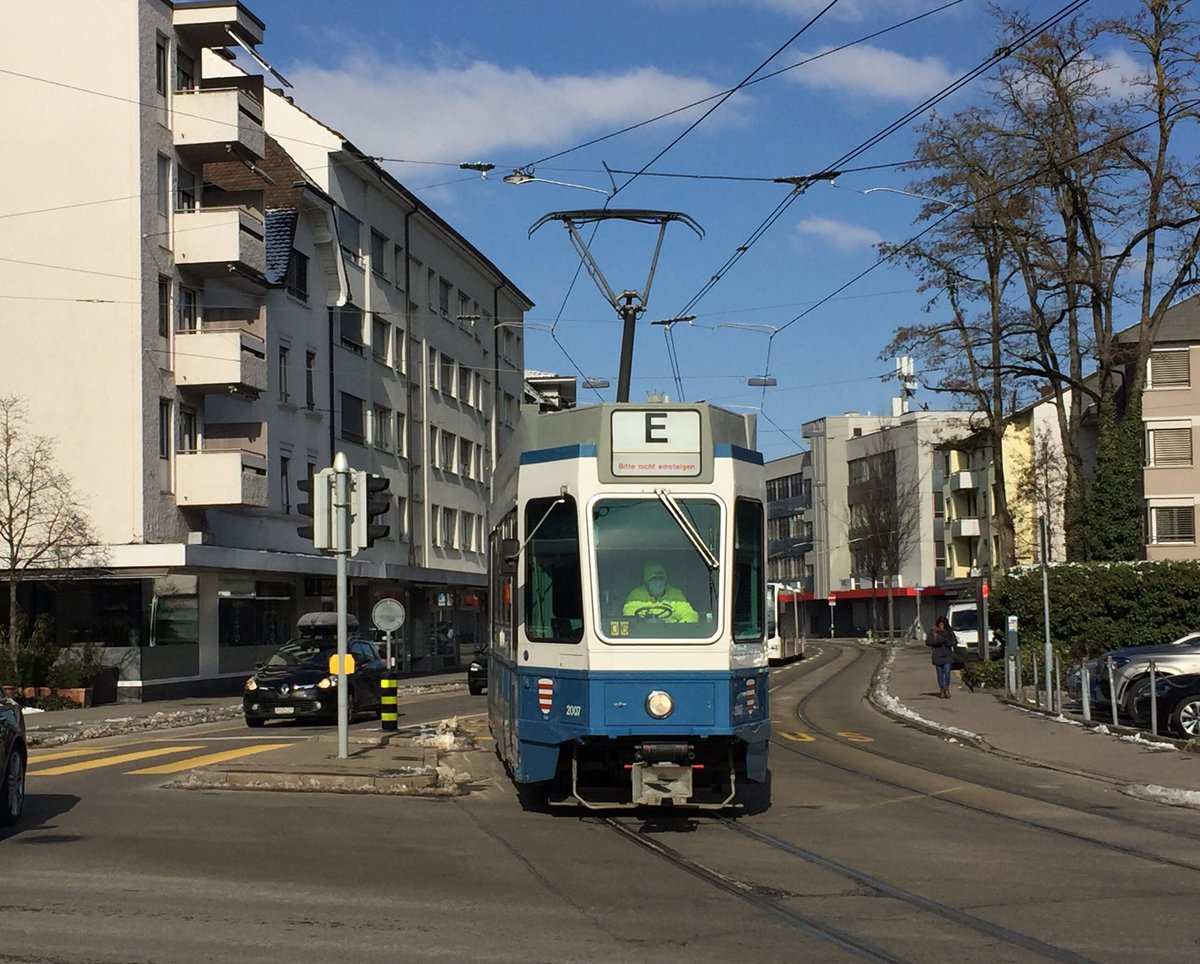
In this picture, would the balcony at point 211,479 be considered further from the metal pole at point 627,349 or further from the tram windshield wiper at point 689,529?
the tram windshield wiper at point 689,529

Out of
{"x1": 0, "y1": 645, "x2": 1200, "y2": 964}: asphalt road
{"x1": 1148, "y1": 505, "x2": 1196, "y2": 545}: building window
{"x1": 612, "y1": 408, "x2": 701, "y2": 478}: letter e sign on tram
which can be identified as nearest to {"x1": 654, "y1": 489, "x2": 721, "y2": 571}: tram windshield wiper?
{"x1": 612, "y1": 408, "x2": 701, "y2": 478}: letter e sign on tram

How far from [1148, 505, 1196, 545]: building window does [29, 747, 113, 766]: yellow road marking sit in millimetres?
51137

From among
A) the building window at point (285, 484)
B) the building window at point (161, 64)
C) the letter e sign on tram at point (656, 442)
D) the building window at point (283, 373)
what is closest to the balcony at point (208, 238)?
the building window at point (161, 64)

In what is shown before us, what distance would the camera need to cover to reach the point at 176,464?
39.9 m

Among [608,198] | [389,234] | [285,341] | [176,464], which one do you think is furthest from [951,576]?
[608,198]

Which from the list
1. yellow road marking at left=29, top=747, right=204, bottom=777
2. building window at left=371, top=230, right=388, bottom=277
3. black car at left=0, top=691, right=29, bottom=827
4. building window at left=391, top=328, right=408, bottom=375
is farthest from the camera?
building window at left=391, top=328, right=408, bottom=375

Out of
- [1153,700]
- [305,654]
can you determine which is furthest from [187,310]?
[1153,700]

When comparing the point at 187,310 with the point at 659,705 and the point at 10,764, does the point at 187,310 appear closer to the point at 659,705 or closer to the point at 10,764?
the point at 10,764

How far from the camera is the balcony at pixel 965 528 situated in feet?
304

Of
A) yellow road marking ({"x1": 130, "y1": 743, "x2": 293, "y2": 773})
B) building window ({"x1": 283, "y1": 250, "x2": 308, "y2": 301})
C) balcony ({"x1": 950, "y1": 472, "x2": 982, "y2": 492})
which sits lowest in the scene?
yellow road marking ({"x1": 130, "y1": 743, "x2": 293, "y2": 773})

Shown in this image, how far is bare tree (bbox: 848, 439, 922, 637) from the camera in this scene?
322 ft

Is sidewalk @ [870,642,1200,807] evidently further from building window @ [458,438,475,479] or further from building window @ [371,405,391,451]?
building window @ [458,438,475,479]

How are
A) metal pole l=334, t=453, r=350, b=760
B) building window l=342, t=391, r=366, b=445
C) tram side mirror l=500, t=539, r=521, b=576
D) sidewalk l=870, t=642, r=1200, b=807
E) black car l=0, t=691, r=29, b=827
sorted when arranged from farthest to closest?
building window l=342, t=391, r=366, b=445 < sidewalk l=870, t=642, r=1200, b=807 < metal pole l=334, t=453, r=350, b=760 < tram side mirror l=500, t=539, r=521, b=576 < black car l=0, t=691, r=29, b=827

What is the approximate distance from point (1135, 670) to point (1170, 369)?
4300 cm
